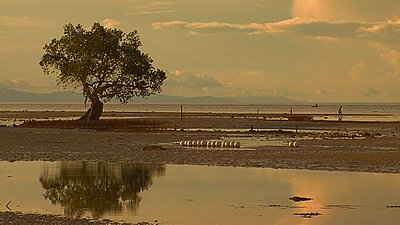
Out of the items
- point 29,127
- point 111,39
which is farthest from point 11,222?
point 111,39

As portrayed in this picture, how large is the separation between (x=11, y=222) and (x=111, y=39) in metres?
57.3

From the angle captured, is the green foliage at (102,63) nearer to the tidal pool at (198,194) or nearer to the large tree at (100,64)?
the large tree at (100,64)

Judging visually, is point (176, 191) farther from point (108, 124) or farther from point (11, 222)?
point (108, 124)

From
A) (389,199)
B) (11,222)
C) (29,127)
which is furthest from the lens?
(29,127)

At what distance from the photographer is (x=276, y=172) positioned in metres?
29.2

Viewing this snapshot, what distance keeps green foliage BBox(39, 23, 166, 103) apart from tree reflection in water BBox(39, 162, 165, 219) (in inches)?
1576

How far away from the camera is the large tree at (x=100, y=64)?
235 feet

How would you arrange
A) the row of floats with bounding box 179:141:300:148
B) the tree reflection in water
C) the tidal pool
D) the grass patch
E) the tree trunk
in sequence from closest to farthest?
the tidal pool
the tree reflection in water
the row of floats with bounding box 179:141:300:148
the grass patch
the tree trunk

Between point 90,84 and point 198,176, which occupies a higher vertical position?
point 90,84

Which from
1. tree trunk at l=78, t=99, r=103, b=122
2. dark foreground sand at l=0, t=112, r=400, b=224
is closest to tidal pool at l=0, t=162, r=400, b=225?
dark foreground sand at l=0, t=112, r=400, b=224

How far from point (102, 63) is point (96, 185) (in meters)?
48.7

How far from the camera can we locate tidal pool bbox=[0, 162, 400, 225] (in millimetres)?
18578

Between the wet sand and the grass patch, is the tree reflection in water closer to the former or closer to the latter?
the wet sand

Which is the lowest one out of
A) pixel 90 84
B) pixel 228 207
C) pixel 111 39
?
pixel 228 207
